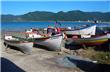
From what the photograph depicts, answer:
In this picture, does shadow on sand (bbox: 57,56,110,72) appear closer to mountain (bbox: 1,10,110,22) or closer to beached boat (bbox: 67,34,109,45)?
beached boat (bbox: 67,34,109,45)

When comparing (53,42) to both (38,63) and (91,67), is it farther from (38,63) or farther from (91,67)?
(91,67)

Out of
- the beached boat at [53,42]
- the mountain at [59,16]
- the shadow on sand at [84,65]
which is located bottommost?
the mountain at [59,16]

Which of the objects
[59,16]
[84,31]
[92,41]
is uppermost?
[84,31]

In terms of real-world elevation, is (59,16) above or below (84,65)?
below

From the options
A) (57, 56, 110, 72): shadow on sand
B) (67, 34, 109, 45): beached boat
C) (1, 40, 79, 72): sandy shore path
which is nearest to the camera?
(1, 40, 79, 72): sandy shore path

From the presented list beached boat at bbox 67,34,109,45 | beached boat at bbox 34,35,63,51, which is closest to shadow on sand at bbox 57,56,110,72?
beached boat at bbox 34,35,63,51

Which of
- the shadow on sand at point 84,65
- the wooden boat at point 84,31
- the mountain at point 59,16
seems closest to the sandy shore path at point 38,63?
the shadow on sand at point 84,65

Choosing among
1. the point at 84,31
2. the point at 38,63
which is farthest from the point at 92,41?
the point at 38,63

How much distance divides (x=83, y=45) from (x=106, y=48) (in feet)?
6.57

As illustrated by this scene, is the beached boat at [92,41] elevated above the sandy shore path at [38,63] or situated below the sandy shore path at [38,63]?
above

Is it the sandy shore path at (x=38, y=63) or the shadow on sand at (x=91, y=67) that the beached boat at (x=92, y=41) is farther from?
the shadow on sand at (x=91, y=67)

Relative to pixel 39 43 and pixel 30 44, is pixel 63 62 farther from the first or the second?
pixel 39 43

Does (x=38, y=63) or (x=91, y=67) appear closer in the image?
(x=91, y=67)

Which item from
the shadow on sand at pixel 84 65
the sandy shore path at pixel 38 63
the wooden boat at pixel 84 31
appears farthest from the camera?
the wooden boat at pixel 84 31
